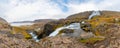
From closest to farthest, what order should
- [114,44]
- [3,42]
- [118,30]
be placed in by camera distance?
[3,42] < [114,44] < [118,30]

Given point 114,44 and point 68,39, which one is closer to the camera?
point 114,44

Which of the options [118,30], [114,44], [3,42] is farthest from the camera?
[118,30]

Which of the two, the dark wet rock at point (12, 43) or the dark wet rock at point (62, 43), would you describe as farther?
the dark wet rock at point (62, 43)

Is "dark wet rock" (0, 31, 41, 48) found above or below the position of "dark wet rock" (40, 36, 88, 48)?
above

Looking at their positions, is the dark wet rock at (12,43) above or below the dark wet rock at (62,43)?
above

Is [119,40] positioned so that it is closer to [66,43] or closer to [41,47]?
[66,43]

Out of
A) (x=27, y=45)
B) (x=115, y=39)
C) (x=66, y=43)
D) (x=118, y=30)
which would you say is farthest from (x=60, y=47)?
(x=118, y=30)

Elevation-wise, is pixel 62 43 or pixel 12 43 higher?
pixel 12 43

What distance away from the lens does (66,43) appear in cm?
6328

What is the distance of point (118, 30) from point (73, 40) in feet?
40.4

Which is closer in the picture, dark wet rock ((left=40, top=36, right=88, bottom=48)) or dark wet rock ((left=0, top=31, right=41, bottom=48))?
dark wet rock ((left=0, top=31, right=41, bottom=48))

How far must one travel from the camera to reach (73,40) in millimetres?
64750

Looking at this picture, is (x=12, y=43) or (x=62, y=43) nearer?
(x=12, y=43)

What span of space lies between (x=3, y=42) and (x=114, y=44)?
22.0 m
